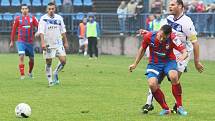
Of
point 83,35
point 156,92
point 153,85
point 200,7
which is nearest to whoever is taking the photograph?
point 153,85

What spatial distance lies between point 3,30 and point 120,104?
27641 millimetres

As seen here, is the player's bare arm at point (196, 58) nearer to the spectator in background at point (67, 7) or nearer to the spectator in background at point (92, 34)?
the spectator in background at point (92, 34)

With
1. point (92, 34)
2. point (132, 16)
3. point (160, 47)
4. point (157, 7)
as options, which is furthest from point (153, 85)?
point (132, 16)

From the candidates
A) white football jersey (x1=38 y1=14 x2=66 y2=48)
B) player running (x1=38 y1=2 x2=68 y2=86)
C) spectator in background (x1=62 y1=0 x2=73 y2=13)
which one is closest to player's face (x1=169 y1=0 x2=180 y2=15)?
player running (x1=38 y1=2 x2=68 y2=86)

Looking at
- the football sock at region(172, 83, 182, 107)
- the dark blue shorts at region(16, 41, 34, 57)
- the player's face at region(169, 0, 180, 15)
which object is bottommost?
the dark blue shorts at region(16, 41, 34, 57)

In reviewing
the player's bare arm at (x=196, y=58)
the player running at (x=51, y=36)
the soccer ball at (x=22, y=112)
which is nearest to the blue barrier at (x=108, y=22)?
the player running at (x=51, y=36)

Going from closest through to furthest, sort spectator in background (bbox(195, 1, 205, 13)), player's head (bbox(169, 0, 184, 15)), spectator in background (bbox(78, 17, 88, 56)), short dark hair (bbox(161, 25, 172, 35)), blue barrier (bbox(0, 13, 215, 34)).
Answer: short dark hair (bbox(161, 25, 172, 35))
player's head (bbox(169, 0, 184, 15))
blue barrier (bbox(0, 13, 215, 34))
spectator in background (bbox(195, 1, 205, 13))
spectator in background (bbox(78, 17, 88, 56))

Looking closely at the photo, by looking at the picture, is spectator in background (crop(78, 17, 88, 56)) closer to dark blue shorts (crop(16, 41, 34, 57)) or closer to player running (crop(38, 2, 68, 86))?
dark blue shorts (crop(16, 41, 34, 57))

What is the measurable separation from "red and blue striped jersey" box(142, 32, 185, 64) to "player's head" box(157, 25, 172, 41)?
0.34ft

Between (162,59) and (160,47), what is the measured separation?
0.27 m

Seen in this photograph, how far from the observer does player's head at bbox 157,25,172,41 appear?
1258cm

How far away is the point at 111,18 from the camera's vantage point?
39.4 meters

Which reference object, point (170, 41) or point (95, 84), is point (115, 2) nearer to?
point (95, 84)

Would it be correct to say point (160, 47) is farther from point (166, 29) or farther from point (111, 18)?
point (111, 18)
